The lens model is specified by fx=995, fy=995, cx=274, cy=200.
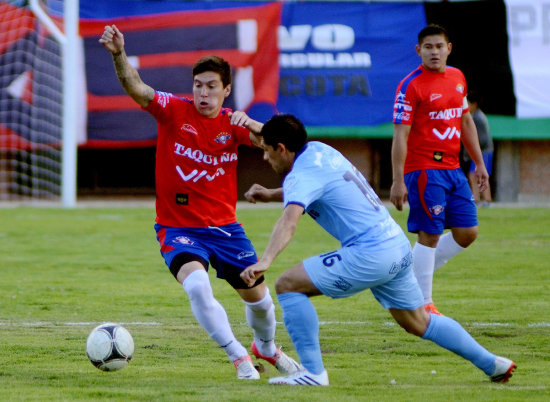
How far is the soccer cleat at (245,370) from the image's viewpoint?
6.06 meters

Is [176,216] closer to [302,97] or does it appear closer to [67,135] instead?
[67,135]

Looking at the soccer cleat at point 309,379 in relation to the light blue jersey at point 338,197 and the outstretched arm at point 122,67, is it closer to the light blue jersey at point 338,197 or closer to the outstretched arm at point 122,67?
the light blue jersey at point 338,197

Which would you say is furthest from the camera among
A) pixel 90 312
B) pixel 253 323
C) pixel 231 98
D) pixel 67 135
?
pixel 231 98

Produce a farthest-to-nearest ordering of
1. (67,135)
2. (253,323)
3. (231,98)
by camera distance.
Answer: (231,98)
(67,135)
(253,323)

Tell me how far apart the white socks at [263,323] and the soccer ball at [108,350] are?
847mm

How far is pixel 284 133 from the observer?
18.2ft

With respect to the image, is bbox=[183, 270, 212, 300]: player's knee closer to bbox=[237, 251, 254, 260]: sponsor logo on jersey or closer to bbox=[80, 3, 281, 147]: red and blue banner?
bbox=[237, 251, 254, 260]: sponsor logo on jersey

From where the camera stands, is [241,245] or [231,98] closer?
[241,245]

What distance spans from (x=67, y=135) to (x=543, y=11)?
10.7m

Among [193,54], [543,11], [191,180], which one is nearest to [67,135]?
[193,54]

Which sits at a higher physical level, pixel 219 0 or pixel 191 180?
pixel 219 0

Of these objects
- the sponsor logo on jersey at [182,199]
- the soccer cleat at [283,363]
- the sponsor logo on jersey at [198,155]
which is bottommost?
the soccer cleat at [283,363]

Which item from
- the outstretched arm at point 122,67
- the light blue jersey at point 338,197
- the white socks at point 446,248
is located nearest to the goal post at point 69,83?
the white socks at point 446,248

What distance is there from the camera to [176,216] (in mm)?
6535
